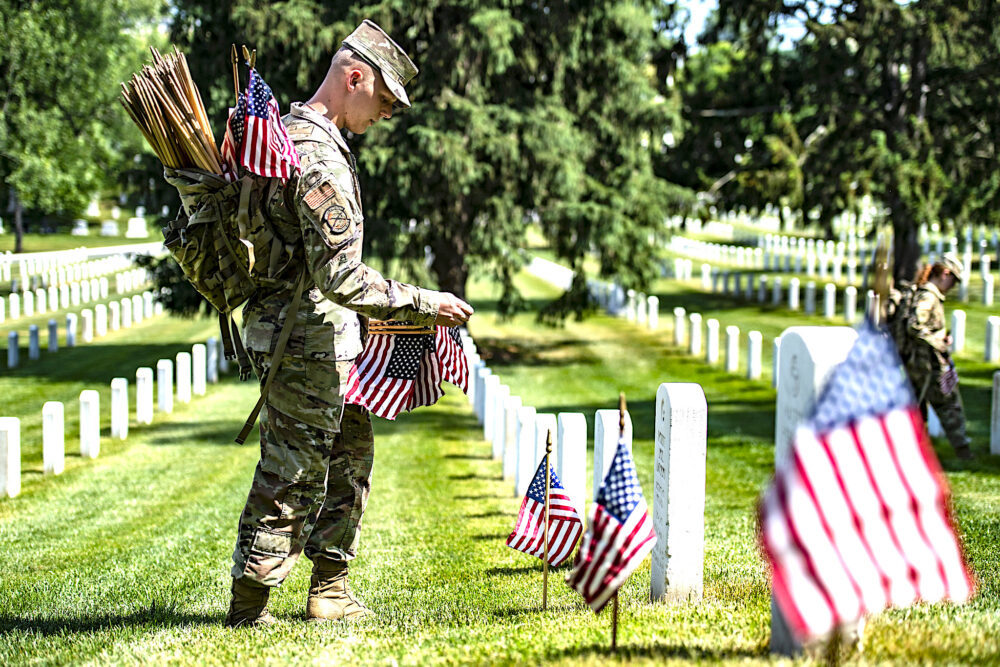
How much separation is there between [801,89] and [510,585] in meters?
26.6

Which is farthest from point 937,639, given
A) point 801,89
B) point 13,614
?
point 801,89

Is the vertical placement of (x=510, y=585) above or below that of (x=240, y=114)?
below

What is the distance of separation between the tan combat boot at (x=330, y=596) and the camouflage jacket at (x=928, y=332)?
8.41 metres

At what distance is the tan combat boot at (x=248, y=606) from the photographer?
5066 mm

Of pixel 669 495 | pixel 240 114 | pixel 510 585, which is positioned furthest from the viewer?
pixel 510 585

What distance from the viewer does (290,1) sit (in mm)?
20719

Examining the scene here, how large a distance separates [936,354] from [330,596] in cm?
860

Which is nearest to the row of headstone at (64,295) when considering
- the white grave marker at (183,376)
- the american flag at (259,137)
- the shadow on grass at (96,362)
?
the shadow on grass at (96,362)

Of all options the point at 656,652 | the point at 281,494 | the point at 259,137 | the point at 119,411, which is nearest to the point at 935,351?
the point at 656,652

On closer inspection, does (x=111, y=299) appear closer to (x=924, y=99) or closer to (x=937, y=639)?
(x=924, y=99)

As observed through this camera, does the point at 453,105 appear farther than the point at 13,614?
Yes

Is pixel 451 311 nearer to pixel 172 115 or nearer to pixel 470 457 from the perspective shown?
pixel 172 115

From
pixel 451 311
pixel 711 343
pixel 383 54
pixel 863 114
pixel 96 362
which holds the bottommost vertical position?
pixel 96 362

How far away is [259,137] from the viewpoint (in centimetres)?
447
